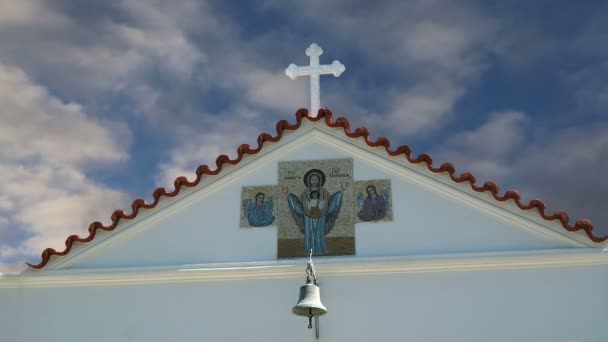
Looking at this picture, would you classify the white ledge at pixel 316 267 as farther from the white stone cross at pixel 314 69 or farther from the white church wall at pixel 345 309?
the white stone cross at pixel 314 69

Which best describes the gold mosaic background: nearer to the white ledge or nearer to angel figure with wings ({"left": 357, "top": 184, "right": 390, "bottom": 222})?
angel figure with wings ({"left": 357, "top": 184, "right": 390, "bottom": 222})

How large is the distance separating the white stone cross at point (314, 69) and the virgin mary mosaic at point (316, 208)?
1319 millimetres

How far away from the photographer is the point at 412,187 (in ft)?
31.9

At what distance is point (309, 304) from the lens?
27.5ft

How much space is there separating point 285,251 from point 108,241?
235cm

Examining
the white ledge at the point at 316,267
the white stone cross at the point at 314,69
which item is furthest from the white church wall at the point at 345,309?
the white stone cross at the point at 314,69

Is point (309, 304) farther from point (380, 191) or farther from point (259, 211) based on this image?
point (380, 191)

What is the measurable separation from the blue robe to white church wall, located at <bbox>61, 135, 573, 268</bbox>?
331 millimetres

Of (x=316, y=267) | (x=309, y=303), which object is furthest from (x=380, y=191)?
(x=309, y=303)

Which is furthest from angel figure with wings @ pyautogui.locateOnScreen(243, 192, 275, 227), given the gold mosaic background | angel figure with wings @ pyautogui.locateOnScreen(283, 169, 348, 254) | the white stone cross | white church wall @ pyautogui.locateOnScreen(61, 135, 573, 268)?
the white stone cross

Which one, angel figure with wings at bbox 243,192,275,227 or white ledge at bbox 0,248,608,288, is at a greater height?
angel figure with wings at bbox 243,192,275,227

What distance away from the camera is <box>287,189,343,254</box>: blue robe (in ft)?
31.6

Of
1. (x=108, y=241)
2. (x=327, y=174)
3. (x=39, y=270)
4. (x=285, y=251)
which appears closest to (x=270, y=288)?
(x=285, y=251)

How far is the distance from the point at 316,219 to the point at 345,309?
1.20 m
